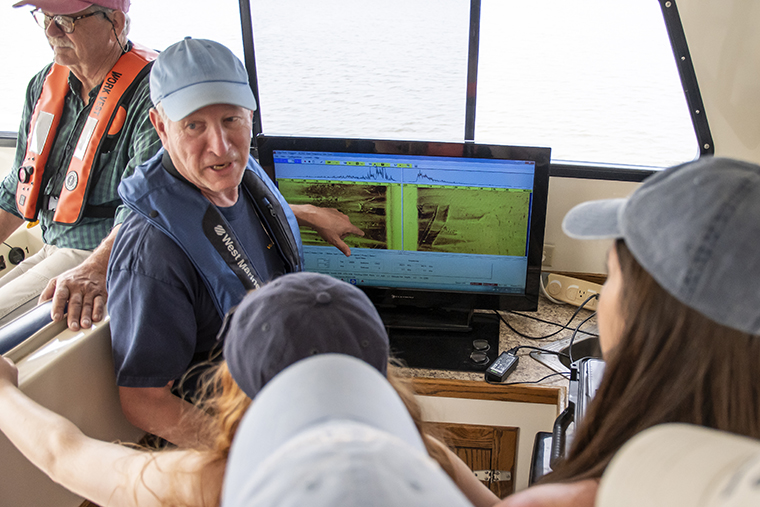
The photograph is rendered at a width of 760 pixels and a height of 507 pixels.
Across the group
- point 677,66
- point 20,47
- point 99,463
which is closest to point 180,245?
point 99,463

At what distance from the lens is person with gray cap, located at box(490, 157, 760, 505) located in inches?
20.2

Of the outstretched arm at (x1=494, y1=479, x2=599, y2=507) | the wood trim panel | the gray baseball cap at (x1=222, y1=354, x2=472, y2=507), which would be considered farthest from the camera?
the wood trim panel

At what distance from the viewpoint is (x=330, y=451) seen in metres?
0.24

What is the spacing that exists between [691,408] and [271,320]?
0.49 meters

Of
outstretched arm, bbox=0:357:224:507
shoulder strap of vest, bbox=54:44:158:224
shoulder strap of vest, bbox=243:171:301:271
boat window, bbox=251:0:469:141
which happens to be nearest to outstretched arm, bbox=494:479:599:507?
outstretched arm, bbox=0:357:224:507

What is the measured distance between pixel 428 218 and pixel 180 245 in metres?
0.67

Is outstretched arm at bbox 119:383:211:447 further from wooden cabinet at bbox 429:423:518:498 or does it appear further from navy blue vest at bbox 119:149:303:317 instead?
wooden cabinet at bbox 429:423:518:498

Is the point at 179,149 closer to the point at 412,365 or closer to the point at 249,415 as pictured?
the point at 412,365

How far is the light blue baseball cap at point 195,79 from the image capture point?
1180 mm

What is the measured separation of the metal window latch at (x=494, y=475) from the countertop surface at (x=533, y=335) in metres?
0.34

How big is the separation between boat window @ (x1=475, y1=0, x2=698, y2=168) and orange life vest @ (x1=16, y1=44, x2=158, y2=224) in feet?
3.82

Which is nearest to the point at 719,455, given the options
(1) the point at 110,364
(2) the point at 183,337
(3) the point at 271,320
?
(3) the point at 271,320

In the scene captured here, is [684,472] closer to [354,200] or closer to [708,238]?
[708,238]

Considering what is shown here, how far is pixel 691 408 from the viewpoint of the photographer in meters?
0.64
